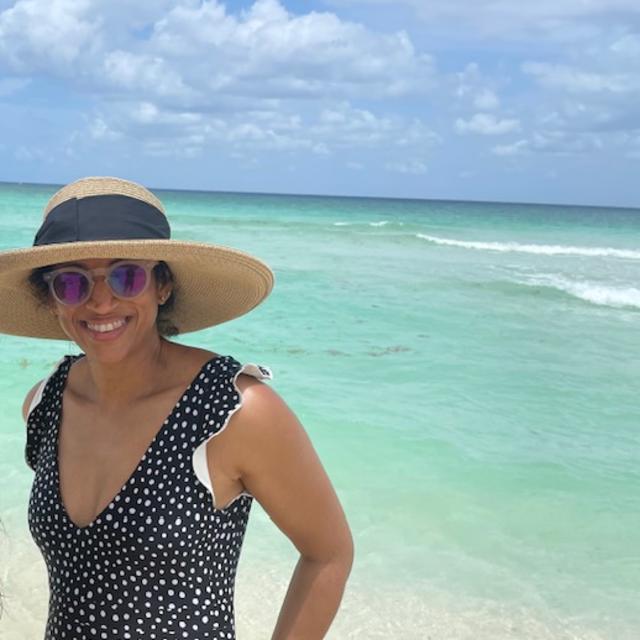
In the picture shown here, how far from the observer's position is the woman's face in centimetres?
179

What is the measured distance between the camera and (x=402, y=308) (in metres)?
15.1

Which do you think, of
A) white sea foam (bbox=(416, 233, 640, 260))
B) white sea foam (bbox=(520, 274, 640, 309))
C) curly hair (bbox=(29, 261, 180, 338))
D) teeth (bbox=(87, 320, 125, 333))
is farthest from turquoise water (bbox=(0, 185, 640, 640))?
white sea foam (bbox=(416, 233, 640, 260))

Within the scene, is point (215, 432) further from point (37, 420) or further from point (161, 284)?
point (37, 420)

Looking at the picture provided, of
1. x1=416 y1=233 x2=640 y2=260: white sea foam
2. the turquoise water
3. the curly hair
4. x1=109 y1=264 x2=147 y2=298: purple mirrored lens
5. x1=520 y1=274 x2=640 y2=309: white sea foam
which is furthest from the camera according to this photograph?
x1=416 y1=233 x2=640 y2=260: white sea foam

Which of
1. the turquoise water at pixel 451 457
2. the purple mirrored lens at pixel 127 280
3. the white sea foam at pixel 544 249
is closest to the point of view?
the purple mirrored lens at pixel 127 280

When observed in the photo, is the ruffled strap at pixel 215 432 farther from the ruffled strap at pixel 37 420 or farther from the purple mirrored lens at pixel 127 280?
the ruffled strap at pixel 37 420

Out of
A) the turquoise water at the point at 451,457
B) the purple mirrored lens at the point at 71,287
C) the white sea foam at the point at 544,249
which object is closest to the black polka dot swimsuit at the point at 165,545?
the purple mirrored lens at the point at 71,287

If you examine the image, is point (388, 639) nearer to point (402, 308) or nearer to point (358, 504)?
point (358, 504)

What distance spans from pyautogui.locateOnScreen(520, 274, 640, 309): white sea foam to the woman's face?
15613mm

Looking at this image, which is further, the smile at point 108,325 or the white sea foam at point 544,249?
the white sea foam at point 544,249

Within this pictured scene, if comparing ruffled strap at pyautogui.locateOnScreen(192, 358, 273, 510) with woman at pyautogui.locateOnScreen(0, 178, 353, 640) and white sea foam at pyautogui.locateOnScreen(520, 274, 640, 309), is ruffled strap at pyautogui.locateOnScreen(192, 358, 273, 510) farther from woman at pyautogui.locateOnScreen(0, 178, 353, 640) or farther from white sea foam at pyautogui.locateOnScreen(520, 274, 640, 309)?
white sea foam at pyautogui.locateOnScreen(520, 274, 640, 309)

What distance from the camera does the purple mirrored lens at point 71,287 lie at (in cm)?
179

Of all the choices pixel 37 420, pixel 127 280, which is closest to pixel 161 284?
pixel 127 280

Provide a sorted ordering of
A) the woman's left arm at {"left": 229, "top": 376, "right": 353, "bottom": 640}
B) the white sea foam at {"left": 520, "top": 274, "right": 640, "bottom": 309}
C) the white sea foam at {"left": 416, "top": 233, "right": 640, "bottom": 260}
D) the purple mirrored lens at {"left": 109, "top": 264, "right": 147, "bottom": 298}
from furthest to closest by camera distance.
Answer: the white sea foam at {"left": 416, "top": 233, "right": 640, "bottom": 260} → the white sea foam at {"left": 520, "top": 274, "right": 640, "bottom": 309} → the purple mirrored lens at {"left": 109, "top": 264, "right": 147, "bottom": 298} → the woman's left arm at {"left": 229, "top": 376, "right": 353, "bottom": 640}
